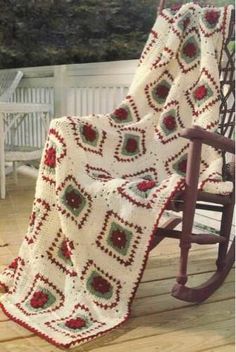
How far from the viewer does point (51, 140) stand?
4.93 feet

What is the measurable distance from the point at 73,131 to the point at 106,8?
218cm

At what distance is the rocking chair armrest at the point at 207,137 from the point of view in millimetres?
1277

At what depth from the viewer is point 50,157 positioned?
58.9 inches

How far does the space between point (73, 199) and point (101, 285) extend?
10.1 inches

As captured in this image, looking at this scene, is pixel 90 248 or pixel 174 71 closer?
pixel 90 248

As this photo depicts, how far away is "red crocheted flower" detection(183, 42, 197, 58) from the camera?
1.78m

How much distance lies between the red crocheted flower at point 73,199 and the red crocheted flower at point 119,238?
134 mm

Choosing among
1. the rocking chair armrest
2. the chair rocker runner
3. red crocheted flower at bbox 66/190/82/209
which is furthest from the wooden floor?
the chair rocker runner

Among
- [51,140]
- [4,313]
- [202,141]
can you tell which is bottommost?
[4,313]

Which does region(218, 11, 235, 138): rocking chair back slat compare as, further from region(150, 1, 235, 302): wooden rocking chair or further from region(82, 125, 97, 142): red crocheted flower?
region(82, 125, 97, 142): red crocheted flower

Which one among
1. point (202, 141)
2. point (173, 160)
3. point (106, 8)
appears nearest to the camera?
point (202, 141)

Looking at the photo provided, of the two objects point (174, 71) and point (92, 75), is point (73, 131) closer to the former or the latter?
point (174, 71)

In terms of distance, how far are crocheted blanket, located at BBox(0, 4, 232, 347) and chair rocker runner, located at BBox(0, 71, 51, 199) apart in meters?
1.31

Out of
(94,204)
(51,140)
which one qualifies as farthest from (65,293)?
(51,140)
